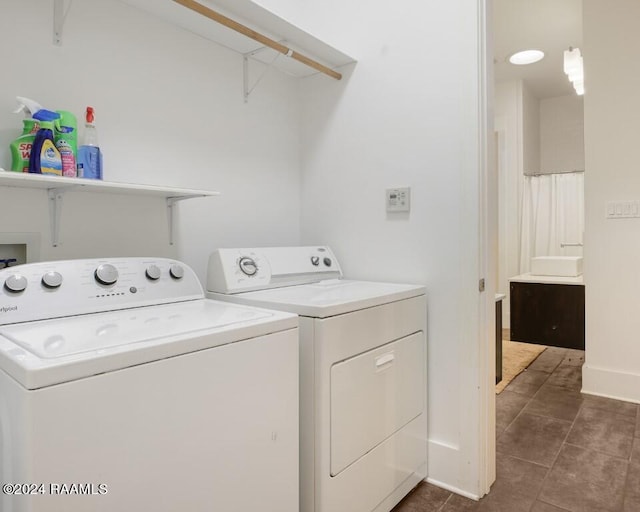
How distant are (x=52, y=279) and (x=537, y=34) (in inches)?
152

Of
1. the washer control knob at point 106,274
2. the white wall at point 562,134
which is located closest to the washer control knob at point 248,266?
the washer control knob at point 106,274

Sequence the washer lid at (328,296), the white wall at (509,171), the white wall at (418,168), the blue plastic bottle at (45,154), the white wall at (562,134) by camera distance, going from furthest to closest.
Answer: the white wall at (562,134)
the white wall at (509,171)
the white wall at (418,168)
the washer lid at (328,296)
the blue plastic bottle at (45,154)

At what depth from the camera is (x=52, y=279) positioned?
3.92 ft

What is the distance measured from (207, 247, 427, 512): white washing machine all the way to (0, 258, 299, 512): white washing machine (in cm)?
11

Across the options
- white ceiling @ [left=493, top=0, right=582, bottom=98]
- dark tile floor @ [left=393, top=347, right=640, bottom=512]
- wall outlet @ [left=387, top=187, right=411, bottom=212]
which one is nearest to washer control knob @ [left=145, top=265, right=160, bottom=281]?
wall outlet @ [left=387, top=187, right=411, bottom=212]

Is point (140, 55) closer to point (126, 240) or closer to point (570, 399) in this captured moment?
point (126, 240)

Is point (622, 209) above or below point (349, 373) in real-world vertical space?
above

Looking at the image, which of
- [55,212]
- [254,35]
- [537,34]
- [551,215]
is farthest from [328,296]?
[551,215]

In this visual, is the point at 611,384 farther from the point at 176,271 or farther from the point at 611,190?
the point at 176,271

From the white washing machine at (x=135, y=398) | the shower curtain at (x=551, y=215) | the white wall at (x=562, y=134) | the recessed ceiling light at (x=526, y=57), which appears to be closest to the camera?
the white washing machine at (x=135, y=398)

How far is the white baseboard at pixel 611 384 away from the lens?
265cm

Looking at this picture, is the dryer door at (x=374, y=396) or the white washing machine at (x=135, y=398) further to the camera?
the dryer door at (x=374, y=396)

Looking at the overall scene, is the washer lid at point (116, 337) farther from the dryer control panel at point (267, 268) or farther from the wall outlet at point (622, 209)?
the wall outlet at point (622, 209)

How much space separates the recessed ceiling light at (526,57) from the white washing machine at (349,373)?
3127 mm
